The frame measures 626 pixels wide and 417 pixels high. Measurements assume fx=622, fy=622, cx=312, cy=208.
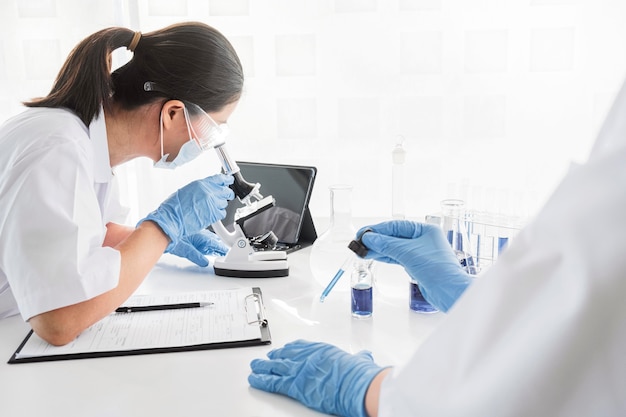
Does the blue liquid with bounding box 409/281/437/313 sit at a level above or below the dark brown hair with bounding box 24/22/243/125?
below

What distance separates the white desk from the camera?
3.38 ft

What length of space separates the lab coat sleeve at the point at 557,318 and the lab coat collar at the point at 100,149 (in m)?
1.22

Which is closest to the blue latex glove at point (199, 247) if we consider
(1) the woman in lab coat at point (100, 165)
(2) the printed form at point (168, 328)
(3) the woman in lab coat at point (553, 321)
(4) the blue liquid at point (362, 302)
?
(1) the woman in lab coat at point (100, 165)

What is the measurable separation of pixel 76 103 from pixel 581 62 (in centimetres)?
212

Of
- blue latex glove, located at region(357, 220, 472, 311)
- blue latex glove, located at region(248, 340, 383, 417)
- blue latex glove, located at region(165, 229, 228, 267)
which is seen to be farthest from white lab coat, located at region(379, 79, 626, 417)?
blue latex glove, located at region(165, 229, 228, 267)

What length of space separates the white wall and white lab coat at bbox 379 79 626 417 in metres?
2.10

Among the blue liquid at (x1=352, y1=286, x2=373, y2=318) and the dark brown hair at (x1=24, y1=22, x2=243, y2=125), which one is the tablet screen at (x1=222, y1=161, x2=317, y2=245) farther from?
the blue liquid at (x1=352, y1=286, x2=373, y2=318)

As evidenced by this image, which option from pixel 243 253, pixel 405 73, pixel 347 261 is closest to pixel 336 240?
pixel 347 261

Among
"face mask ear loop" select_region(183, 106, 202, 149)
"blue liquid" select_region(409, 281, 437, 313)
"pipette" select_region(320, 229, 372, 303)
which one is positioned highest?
"face mask ear loop" select_region(183, 106, 202, 149)

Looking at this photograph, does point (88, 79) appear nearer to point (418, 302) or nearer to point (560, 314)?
point (418, 302)

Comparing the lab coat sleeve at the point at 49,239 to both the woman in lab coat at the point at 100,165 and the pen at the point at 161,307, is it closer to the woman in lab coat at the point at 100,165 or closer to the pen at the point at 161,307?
the woman in lab coat at the point at 100,165

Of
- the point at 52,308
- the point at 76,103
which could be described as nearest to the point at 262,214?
the point at 76,103

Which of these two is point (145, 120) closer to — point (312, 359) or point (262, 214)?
point (262, 214)

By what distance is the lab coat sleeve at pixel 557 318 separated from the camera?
1.83ft
